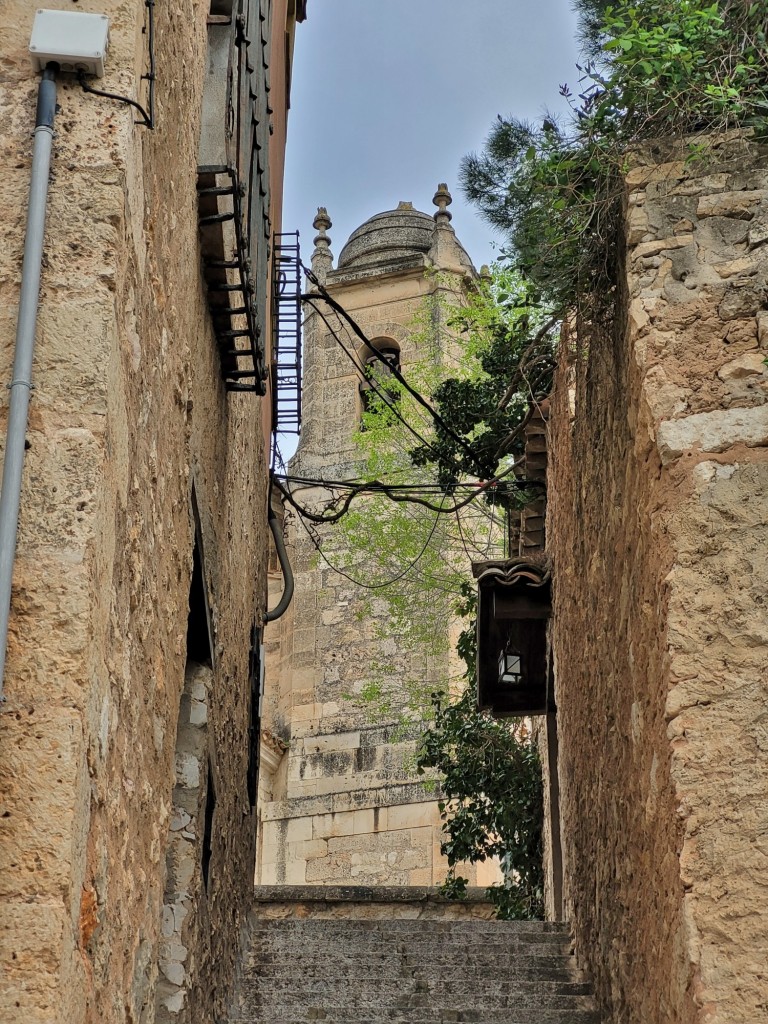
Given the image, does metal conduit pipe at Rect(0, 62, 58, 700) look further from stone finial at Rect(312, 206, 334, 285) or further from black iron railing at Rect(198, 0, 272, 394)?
stone finial at Rect(312, 206, 334, 285)

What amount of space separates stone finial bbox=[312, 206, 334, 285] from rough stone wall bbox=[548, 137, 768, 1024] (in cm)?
2213

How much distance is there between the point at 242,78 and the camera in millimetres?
6055

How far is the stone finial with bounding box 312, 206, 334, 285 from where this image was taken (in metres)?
28.3

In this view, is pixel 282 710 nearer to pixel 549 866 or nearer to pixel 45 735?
pixel 549 866

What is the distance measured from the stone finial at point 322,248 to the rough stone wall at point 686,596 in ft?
72.6

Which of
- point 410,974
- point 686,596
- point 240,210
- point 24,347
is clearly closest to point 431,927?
point 410,974

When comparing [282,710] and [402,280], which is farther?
[402,280]

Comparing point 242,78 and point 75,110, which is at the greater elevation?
point 242,78

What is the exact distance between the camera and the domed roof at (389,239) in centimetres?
2812

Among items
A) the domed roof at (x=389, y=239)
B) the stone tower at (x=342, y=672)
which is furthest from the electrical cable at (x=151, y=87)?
the domed roof at (x=389, y=239)

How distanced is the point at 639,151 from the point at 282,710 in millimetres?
18963

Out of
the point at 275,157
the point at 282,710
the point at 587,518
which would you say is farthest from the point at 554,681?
the point at 282,710

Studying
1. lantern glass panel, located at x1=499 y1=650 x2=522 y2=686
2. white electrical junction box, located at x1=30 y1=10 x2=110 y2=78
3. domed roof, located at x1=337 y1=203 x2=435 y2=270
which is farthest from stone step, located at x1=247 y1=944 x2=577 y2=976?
domed roof, located at x1=337 y1=203 x2=435 y2=270

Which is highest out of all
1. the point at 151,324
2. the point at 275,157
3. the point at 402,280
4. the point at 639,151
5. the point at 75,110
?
the point at 402,280
